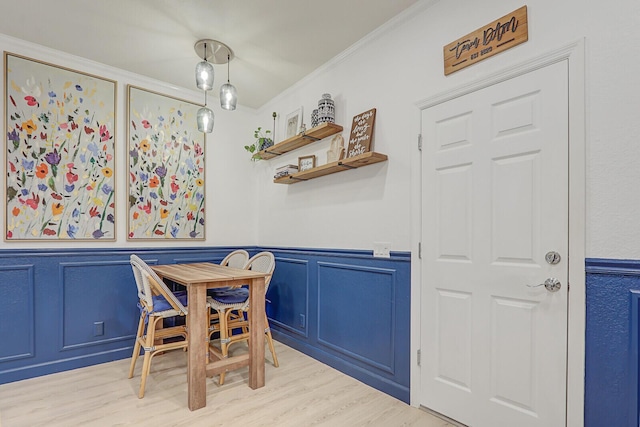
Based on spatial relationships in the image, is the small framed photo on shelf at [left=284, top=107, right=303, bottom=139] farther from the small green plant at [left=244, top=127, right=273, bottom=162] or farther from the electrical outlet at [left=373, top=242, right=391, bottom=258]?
the electrical outlet at [left=373, top=242, right=391, bottom=258]

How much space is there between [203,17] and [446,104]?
180 cm

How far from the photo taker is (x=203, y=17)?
2379mm

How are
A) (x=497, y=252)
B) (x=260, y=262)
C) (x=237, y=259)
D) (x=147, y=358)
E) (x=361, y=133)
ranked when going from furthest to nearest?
(x=237, y=259), (x=260, y=262), (x=361, y=133), (x=147, y=358), (x=497, y=252)

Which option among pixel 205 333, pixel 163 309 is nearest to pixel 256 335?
pixel 205 333

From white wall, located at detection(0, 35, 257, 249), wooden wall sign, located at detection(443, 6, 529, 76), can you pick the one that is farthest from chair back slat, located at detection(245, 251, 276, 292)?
wooden wall sign, located at detection(443, 6, 529, 76)

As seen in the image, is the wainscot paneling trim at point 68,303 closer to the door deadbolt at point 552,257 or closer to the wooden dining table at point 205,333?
the wooden dining table at point 205,333

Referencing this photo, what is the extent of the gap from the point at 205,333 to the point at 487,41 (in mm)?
2566

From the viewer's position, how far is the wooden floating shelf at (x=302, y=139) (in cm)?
285

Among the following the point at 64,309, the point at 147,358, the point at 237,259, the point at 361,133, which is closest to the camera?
the point at 147,358

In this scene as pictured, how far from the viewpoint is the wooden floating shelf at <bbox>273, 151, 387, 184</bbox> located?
244cm

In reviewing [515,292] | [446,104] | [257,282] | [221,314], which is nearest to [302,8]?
[446,104]

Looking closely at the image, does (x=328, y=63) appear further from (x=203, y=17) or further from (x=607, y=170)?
(x=607, y=170)

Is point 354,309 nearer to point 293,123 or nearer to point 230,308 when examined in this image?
point 230,308

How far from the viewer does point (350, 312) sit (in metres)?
2.75
